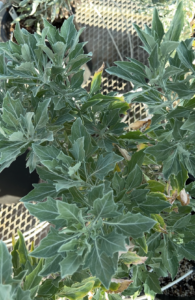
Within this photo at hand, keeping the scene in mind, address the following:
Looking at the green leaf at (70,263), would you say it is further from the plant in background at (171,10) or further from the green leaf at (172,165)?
the plant in background at (171,10)

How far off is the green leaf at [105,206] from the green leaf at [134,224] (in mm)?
22

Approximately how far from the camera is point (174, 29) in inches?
15.1

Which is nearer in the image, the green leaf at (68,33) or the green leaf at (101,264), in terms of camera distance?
the green leaf at (101,264)

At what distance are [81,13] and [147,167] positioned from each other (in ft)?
2.96

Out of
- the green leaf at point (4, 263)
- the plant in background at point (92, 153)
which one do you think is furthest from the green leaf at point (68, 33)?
the green leaf at point (4, 263)

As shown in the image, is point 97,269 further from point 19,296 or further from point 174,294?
point 174,294

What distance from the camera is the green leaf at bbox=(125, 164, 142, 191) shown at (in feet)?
1.38

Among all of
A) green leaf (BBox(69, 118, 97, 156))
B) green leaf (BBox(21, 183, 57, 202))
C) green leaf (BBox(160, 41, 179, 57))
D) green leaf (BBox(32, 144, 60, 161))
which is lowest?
green leaf (BBox(21, 183, 57, 202))

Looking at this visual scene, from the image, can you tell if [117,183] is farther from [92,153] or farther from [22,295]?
[22,295]

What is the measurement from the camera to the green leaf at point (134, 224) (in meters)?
0.34

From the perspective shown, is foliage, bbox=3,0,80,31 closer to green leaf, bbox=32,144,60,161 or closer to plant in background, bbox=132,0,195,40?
plant in background, bbox=132,0,195,40

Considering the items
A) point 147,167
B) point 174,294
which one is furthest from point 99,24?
point 174,294

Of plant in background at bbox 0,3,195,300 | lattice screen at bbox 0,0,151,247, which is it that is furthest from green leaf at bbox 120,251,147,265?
lattice screen at bbox 0,0,151,247

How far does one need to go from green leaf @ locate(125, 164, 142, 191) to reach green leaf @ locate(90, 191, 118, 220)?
0.10m
